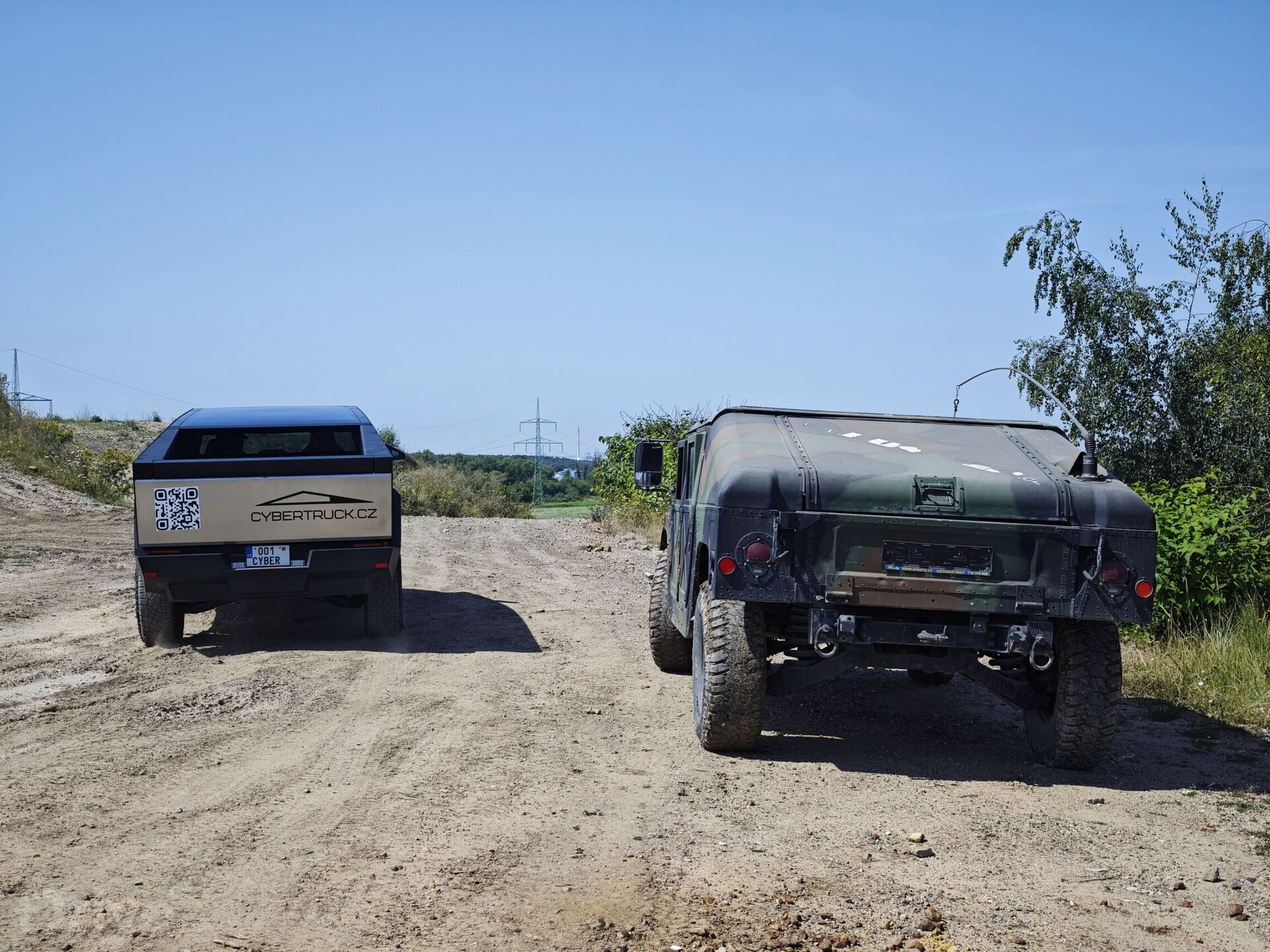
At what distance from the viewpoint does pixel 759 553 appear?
595 centimetres

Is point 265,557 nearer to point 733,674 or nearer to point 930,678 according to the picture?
point 733,674

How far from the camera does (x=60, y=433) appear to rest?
94.1ft

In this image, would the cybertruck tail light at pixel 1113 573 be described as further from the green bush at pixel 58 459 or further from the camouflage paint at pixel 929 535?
the green bush at pixel 58 459

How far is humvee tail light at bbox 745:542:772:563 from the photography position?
5.95m

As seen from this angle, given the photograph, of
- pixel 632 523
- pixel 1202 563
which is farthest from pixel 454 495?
pixel 1202 563

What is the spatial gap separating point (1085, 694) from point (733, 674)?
74.1 inches

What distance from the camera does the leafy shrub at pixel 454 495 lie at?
30.7 m

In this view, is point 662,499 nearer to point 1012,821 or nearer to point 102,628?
point 102,628

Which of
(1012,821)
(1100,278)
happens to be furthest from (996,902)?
(1100,278)

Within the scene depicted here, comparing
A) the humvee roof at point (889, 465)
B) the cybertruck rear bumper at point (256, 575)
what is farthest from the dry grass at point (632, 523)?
the humvee roof at point (889, 465)

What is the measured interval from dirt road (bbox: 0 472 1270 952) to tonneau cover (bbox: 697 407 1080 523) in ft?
4.82

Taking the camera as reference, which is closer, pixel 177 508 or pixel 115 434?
pixel 177 508

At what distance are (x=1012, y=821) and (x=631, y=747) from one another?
2.19 m

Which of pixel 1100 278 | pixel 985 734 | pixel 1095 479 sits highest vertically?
pixel 1100 278
